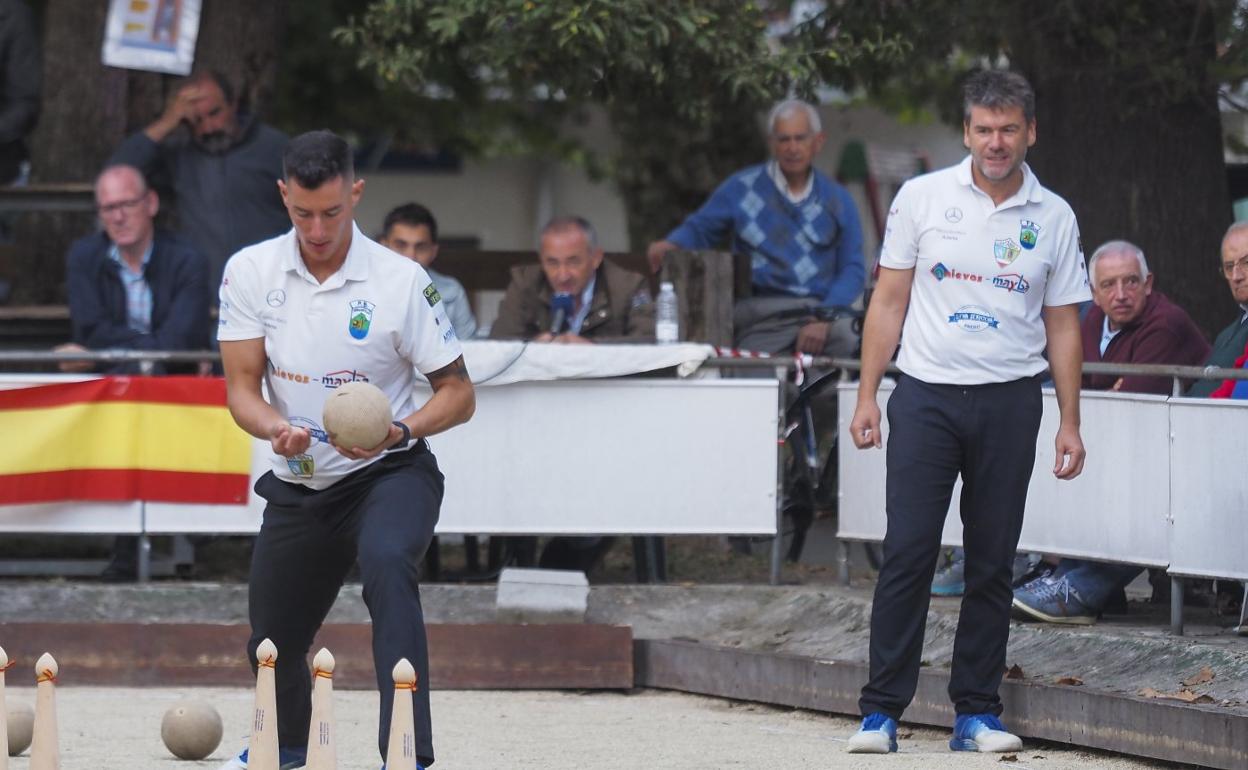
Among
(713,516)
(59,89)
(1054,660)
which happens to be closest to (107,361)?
(713,516)

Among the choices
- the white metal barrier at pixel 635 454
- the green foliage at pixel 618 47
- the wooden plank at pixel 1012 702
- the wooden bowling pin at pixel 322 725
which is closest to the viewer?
the wooden bowling pin at pixel 322 725

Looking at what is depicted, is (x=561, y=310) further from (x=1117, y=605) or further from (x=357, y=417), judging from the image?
(x=357, y=417)

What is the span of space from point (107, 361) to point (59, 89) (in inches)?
138

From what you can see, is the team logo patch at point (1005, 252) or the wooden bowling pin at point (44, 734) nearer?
the wooden bowling pin at point (44, 734)

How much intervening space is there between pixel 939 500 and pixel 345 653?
2.97 meters

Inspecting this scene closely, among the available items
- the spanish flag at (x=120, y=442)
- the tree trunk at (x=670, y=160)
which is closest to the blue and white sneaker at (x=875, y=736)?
the spanish flag at (x=120, y=442)

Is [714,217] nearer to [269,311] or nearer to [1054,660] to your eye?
[1054,660]

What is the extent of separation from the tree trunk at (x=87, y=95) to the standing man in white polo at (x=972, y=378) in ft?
20.3

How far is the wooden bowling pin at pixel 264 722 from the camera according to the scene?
5020 mm

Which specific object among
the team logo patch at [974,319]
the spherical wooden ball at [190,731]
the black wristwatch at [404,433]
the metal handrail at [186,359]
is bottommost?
the spherical wooden ball at [190,731]

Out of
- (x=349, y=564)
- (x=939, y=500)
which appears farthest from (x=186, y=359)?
(x=939, y=500)

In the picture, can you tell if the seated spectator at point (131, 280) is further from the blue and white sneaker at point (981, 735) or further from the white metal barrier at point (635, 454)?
the blue and white sneaker at point (981, 735)

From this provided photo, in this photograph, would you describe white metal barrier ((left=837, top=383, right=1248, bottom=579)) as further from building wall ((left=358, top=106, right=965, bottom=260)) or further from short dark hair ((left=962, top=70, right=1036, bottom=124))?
building wall ((left=358, top=106, right=965, bottom=260))

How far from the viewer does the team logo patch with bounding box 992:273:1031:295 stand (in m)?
6.50
